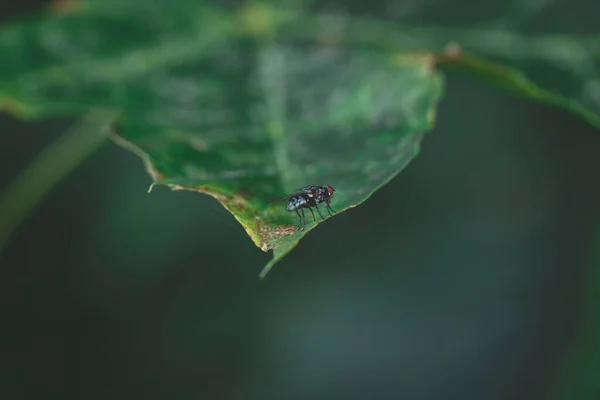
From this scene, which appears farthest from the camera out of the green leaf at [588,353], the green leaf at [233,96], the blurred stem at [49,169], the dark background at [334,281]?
the dark background at [334,281]

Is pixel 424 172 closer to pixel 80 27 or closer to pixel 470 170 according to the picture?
pixel 470 170

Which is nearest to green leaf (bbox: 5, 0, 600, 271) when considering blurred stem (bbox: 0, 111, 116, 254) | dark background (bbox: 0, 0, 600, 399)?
blurred stem (bbox: 0, 111, 116, 254)

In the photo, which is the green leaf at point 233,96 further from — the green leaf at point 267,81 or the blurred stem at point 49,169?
the blurred stem at point 49,169

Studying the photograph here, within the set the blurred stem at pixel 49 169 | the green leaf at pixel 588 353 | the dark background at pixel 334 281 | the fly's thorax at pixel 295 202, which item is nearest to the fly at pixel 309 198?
the fly's thorax at pixel 295 202

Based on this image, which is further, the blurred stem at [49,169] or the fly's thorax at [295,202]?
the blurred stem at [49,169]

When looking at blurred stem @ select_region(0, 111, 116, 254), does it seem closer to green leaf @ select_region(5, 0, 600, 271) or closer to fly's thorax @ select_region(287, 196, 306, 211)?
green leaf @ select_region(5, 0, 600, 271)

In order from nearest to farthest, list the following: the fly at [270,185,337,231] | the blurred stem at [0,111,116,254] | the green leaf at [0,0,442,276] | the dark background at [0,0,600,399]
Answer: the fly at [270,185,337,231] → the green leaf at [0,0,442,276] → the blurred stem at [0,111,116,254] → the dark background at [0,0,600,399]

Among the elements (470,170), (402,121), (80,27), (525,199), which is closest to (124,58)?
(80,27)
